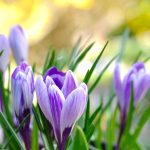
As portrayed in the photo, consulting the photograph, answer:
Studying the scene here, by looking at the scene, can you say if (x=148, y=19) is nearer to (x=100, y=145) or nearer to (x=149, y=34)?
(x=149, y=34)

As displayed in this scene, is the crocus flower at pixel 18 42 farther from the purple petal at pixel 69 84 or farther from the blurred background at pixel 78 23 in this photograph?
the blurred background at pixel 78 23

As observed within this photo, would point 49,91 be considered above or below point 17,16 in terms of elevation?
below

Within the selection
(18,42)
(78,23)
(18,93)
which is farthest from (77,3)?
(18,93)

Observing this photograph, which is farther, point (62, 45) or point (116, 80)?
point (62, 45)

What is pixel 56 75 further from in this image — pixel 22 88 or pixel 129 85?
pixel 129 85

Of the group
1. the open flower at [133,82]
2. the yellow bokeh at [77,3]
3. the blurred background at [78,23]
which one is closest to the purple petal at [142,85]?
the open flower at [133,82]

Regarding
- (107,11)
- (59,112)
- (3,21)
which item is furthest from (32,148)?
(107,11)

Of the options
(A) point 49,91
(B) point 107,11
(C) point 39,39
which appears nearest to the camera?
(A) point 49,91
